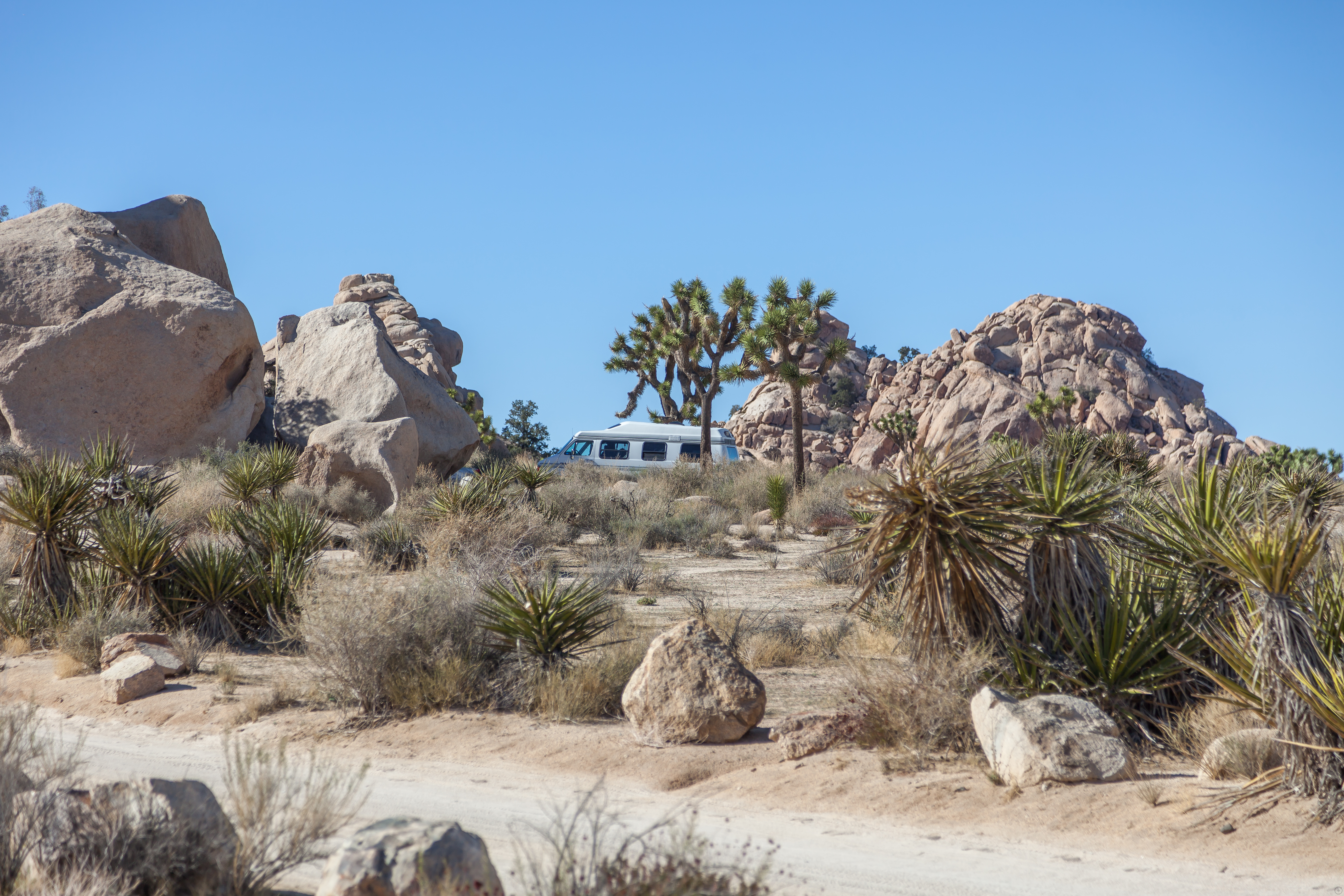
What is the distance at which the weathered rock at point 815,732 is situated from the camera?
610 cm

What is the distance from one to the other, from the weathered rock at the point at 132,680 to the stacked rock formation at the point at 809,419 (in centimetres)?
4194

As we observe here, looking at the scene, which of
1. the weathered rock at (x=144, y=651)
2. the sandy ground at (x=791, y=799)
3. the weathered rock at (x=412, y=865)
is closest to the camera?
the weathered rock at (x=412, y=865)

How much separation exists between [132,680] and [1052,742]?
6.81 m

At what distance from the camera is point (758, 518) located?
813 inches

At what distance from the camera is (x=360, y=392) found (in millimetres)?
21062

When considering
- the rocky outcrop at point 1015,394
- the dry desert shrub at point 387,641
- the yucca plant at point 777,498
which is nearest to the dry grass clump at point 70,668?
the dry desert shrub at point 387,641

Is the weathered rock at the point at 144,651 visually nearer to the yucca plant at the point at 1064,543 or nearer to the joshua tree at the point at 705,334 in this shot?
the yucca plant at the point at 1064,543

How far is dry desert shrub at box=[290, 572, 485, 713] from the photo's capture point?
23.4ft

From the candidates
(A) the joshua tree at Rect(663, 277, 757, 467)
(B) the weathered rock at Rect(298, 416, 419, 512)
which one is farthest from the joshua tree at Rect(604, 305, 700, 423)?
(B) the weathered rock at Rect(298, 416, 419, 512)

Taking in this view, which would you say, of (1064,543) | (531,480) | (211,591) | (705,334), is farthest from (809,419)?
(1064,543)

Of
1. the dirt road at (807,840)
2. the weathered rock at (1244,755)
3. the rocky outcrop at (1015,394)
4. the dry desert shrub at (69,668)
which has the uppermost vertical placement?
the rocky outcrop at (1015,394)

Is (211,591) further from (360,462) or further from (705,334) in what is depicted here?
(705,334)

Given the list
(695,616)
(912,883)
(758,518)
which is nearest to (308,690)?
(695,616)

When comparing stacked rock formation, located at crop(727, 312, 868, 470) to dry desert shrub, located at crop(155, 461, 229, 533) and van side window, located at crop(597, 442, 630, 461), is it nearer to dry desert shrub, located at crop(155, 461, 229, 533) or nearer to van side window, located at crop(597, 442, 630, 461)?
van side window, located at crop(597, 442, 630, 461)
